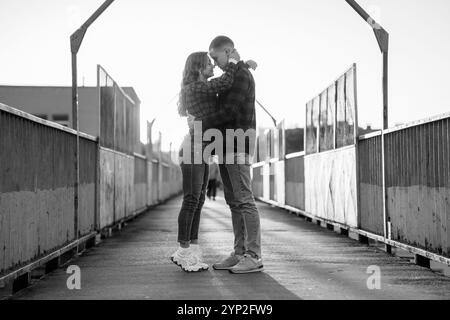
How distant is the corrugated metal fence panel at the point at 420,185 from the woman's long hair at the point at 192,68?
2.19m

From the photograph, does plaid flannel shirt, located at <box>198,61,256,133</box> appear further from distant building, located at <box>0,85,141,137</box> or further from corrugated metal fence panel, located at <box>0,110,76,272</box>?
distant building, located at <box>0,85,141,137</box>

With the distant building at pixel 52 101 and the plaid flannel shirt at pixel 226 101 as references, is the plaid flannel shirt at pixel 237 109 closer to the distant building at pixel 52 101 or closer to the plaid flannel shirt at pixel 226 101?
the plaid flannel shirt at pixel 226 101

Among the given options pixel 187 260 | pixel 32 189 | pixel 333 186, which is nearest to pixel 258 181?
pixel 333 186

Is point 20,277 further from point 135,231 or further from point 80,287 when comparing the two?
point 135,231

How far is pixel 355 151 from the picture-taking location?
31.0ft

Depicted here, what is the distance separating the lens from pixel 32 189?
19.0 ft

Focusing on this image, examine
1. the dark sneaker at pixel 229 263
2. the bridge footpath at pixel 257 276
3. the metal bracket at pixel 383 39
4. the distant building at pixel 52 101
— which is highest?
the distant building at pixel 52 101

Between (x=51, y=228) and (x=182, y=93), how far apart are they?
1869mm

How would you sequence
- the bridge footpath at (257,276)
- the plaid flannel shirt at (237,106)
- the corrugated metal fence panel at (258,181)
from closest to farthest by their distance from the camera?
1. the bridge footpath at (257,276)
2. the plaid flannel shirt at (237,106)
3. the corrugated metal fence panel at (258,181)

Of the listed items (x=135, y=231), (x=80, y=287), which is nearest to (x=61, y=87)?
(x=135, y=231)

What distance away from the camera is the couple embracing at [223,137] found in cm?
590

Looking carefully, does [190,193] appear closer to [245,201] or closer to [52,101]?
[245,201]

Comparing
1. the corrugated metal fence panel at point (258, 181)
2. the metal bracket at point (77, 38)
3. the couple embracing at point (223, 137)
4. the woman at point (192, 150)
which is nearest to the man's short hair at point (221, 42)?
the couple embracing at point (223, 137)

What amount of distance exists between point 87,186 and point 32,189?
284 cm
